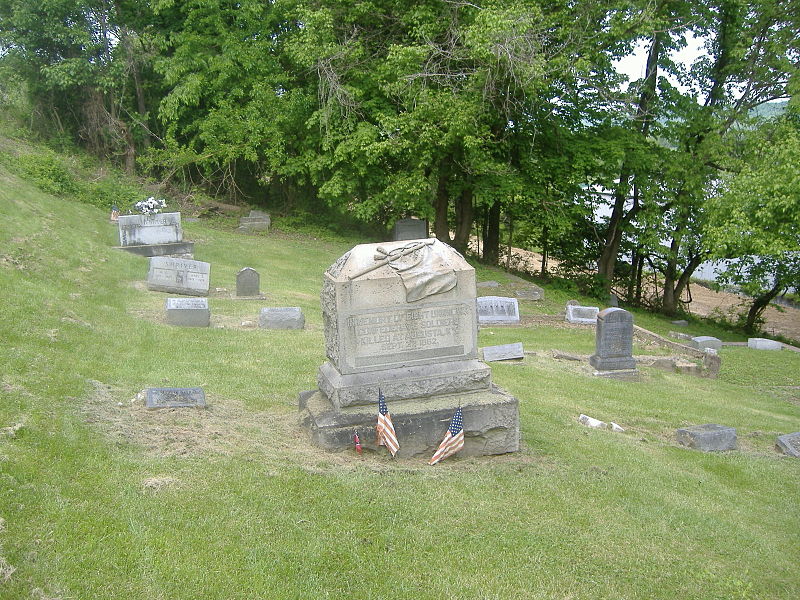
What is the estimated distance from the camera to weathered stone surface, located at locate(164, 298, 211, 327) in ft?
42.3

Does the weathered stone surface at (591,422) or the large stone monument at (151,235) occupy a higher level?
the large stone monument at (151,235)

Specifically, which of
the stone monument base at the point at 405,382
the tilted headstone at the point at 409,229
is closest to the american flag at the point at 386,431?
the stone monument base at the point at 405,382

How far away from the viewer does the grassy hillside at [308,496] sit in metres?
5.15

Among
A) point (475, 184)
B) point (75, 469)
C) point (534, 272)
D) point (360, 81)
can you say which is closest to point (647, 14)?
point (475, 184)

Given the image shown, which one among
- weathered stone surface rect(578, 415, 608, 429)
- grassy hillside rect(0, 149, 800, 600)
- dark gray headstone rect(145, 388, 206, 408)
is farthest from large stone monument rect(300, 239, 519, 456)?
weathered stone surface rect(578, 415, 608, 429)

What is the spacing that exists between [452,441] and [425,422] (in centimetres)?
36

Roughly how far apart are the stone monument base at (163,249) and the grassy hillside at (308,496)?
24.8 feet

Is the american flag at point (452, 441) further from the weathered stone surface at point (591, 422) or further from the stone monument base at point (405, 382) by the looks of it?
the weathered stone surface at point (591, 422)

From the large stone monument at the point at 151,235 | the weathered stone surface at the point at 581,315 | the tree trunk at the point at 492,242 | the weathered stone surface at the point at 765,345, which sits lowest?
the weathered stone surface at the point at 765,345

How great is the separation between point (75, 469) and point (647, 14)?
20966mm

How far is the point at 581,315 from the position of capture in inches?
750

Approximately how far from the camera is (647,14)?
21297 millimetres

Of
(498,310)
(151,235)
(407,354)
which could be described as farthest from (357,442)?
(151,235)

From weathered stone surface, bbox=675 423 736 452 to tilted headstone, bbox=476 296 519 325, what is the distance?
833 centimetres
